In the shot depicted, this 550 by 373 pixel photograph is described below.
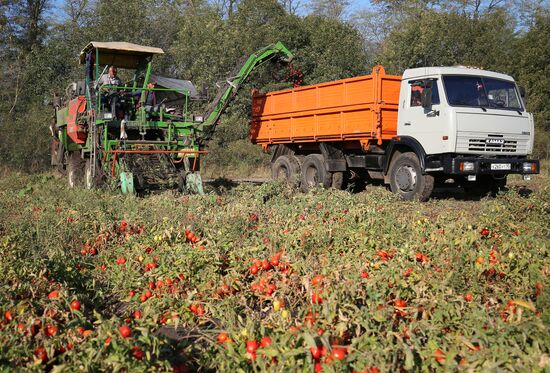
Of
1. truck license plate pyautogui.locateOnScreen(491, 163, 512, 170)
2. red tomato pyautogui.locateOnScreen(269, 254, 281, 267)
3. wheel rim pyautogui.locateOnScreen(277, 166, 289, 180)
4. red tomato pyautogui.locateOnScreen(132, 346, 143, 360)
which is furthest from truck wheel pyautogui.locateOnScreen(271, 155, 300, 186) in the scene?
red tomato pyautogui.locateOnScreen(132, 346, 143, 360)

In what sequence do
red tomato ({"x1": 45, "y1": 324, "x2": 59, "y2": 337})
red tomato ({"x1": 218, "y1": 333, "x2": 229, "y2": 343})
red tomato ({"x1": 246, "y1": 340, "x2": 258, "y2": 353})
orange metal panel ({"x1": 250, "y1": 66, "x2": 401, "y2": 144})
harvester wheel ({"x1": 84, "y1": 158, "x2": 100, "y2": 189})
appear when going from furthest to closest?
orange metal panel ({"x1": 250, "y1": 66, "x2": 401, "y2": 144}) → harvester wheel ({"x1": 84, "y1": 158, "x2": 100, "y2": 189}) → red tomato ({"x1": 218, "y1": 333, "x2": 229, "y2": 343}) → red tomato ({"x1": 45, "y1": 324, "x2": 59, "y2": 337}) → red tomato ({"x1": 246, "y1": 340, "x2": 258, "y2": 353})

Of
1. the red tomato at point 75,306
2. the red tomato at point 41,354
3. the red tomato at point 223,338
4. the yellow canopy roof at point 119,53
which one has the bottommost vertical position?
the red tomato at point 223,338

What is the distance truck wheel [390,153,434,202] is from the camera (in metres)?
11.5

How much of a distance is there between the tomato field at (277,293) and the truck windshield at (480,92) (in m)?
4.66

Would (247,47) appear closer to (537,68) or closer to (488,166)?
(537,68)

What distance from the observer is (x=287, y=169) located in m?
15.3

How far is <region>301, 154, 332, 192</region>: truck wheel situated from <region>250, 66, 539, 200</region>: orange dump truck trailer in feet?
0.11

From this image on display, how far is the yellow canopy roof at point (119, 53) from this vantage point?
1231 cm

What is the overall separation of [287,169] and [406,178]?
419 centimetres

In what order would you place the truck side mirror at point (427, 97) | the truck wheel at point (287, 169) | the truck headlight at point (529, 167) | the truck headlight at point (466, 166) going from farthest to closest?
the truck wheel at point (287, 169), the truck headlight at point (529, 167), the truck side mirror at point (427, 97), the truck headlight at point (466, 166)

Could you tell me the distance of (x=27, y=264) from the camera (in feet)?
14.1

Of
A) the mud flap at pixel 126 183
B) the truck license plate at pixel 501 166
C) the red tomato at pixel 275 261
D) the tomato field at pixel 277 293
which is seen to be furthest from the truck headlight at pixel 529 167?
the red tomato at pixel 275 261

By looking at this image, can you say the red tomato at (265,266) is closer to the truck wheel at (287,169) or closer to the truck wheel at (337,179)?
the truck wheel at (337,179)

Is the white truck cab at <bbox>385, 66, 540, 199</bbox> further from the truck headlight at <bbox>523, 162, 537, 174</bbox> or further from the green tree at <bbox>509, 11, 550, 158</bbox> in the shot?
the green tree at <bbox>509, 11, 550, 158</bbox>
